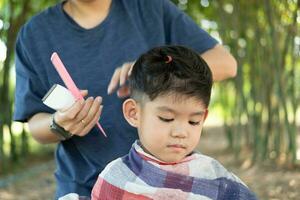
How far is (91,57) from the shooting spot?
2.21 metres

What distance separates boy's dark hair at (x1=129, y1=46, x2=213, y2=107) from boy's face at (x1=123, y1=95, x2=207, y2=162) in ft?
0.08

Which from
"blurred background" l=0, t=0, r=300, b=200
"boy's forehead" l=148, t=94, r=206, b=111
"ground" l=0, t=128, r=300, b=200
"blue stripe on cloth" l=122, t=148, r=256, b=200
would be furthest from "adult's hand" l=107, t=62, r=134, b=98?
"blurred background" l=0, t=0, r=300, b=200

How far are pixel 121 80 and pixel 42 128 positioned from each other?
36cm

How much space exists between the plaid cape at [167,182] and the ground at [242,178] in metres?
2.83

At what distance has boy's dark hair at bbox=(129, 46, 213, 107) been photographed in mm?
1845

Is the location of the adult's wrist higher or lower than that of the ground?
higher

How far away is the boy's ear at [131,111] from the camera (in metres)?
1.96

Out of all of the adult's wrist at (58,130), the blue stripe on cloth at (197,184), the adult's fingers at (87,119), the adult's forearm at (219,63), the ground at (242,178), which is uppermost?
the adult's forearm at (219,63)

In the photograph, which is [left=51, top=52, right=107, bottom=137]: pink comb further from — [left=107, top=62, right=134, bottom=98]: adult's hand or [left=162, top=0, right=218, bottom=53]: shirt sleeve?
[left=162, top=0, right=218, bottom=53]: shirt sleeve

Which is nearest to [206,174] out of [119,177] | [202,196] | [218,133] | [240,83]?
[202,196]

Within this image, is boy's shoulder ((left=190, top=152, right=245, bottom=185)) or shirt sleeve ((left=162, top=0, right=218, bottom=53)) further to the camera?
shirt sleeve ((left=162, top=0, right=218, bottom=53))

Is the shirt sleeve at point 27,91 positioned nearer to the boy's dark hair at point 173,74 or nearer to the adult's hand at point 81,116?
the adult's hand at point 81,116

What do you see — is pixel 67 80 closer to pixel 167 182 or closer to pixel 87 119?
pixel 87 119

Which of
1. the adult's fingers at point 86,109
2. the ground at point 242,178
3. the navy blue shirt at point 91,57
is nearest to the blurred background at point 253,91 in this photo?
the ground at point 242,178
